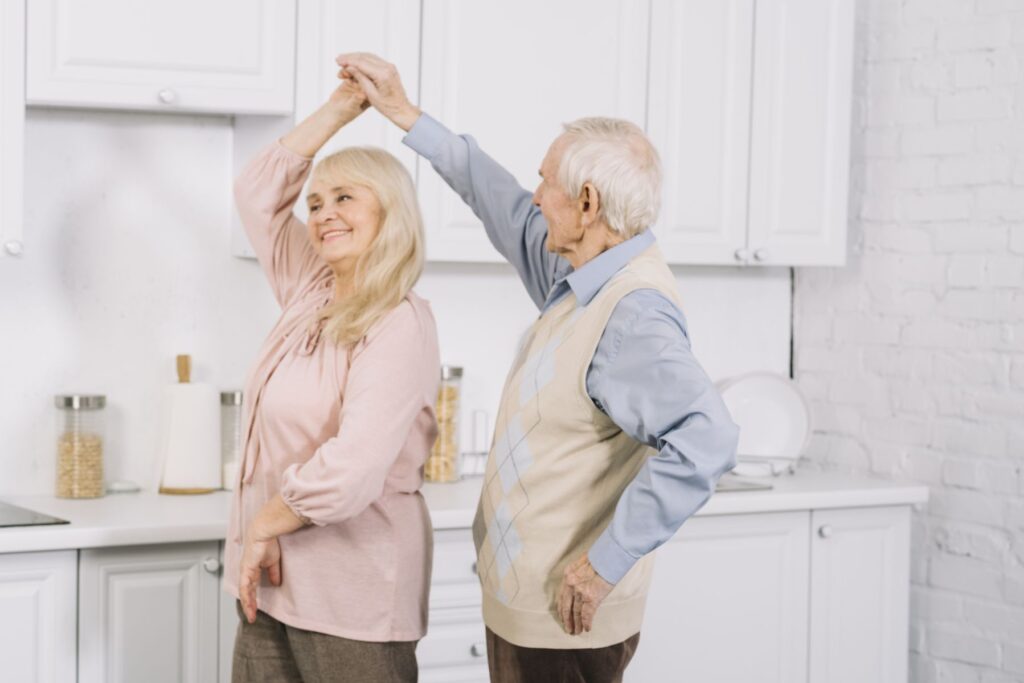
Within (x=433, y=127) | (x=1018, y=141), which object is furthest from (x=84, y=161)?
(x=1018, y=141)

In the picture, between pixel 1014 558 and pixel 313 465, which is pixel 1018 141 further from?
pixel 313 465

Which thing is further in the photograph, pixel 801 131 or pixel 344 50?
pixel 801 131

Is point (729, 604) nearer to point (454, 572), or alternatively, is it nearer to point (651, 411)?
point (454, 572)

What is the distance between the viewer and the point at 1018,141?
3.20 meters

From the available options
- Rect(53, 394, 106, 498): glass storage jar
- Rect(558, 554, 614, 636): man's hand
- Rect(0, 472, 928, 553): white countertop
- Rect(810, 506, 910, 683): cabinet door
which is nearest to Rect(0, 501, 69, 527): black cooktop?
Rect(0, 472, 928, 553): white countertop

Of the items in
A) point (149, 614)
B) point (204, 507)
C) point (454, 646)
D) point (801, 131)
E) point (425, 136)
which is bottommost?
point (454, 646)

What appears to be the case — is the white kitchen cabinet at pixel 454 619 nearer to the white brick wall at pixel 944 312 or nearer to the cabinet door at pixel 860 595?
the cabinet door at pixel 860 595

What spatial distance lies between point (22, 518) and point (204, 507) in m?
0.37

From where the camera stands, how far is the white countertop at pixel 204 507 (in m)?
2.56

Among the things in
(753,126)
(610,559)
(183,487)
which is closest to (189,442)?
(183,487)

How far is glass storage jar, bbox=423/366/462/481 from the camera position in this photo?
3234 mm

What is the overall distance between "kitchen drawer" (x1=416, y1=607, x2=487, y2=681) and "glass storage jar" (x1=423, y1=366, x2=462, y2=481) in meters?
0.43

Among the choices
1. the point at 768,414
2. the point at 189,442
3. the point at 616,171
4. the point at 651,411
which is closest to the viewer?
the point at 651,411

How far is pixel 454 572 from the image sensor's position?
2.88m
